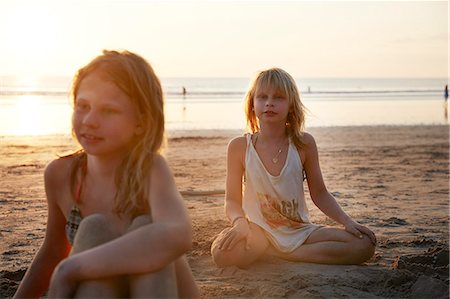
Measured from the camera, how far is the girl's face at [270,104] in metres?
5.39

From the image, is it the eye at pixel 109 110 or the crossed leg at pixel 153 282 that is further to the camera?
the eye at pixel 109 110

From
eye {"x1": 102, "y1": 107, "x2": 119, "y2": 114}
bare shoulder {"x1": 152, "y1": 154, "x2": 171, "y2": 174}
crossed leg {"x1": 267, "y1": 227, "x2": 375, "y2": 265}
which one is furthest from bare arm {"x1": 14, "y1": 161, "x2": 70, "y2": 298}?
crossed leg {"x1": 267, "y1": 227, "x2": 375, "y2": 265}

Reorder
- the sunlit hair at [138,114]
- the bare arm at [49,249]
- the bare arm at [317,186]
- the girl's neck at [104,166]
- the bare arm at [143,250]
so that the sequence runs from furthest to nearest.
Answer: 1. the bare arm at [317,186]
2. the bare arm at [49,249]
3. the girl's neck at [104,166]
4. the sunlit hair at [138,114]
5. the bare arm at [143,250]

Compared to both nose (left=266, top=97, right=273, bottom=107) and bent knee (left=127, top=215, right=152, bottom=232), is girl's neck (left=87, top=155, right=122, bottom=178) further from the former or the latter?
nose (left=266, top=97, right=273, bottom=107)

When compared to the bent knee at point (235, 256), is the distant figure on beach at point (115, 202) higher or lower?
higher

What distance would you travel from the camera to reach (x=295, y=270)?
507 centimetres

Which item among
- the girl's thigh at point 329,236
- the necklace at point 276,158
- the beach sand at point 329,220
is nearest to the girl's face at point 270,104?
the necklace at point 276,158

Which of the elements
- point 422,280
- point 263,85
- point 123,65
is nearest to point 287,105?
point 263,85

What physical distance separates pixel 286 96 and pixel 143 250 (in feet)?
9.38

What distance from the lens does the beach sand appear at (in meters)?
4.65

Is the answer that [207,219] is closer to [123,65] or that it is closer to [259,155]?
[259,155]

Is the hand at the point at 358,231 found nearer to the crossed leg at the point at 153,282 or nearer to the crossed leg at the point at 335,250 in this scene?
the crossed leg at the point at 335,250

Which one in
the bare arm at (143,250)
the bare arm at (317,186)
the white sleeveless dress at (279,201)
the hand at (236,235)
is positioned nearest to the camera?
the bare arm at (143,250)

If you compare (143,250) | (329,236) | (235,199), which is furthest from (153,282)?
(329,236)
